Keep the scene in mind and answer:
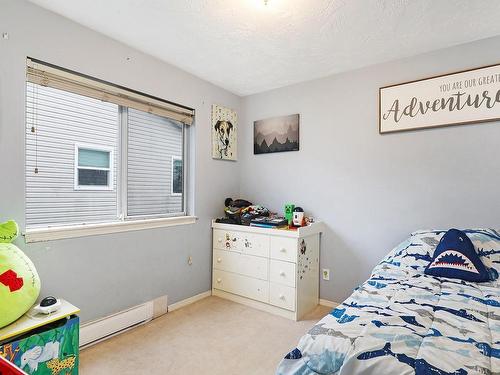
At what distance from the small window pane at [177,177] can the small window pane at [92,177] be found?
0.72 meters

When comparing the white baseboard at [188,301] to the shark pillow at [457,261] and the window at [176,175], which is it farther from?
the shark pillow at [457,261]

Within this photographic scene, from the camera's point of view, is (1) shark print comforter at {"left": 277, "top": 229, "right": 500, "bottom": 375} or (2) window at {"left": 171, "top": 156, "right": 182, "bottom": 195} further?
(2) window at {"left": 171, "top": 156, "right": 182, "bottom": 195}

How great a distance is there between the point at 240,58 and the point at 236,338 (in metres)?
2.42

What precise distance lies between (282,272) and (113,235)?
1534mm

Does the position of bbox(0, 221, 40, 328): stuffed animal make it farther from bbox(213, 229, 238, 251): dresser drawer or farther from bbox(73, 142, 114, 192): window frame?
bbox(213, 229, 238, 251): dresser drawer

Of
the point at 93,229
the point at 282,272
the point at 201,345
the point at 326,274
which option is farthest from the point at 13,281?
the point at 326,274

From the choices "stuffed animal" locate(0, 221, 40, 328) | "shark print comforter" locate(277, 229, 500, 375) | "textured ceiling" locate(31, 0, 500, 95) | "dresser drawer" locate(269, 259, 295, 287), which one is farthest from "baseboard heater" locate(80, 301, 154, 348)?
"textured ceiling" locate(31, 0, 500, 95)

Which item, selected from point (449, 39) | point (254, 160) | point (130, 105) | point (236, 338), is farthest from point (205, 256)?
point (449, 39)

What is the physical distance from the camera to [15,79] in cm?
173

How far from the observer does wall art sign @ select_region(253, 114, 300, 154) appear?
3.09 meters

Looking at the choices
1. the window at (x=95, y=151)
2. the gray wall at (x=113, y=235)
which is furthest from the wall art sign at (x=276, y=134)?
the window at (x=95, y=151)

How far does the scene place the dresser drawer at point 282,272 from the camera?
2543mm

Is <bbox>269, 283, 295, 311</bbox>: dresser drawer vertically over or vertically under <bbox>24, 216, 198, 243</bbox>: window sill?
under

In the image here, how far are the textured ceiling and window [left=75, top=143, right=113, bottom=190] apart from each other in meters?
0.93
